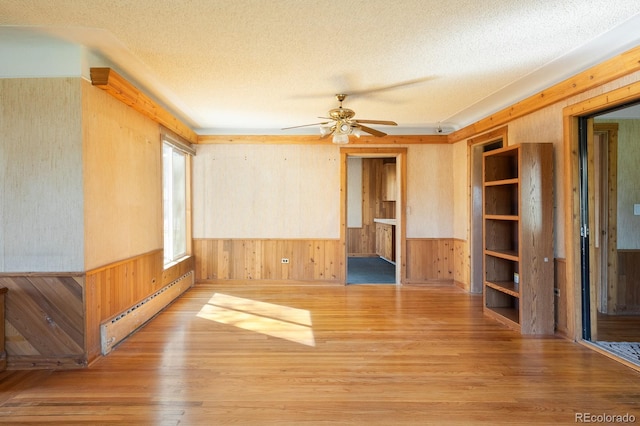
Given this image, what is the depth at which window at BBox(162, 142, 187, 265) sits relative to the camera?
5.07 m

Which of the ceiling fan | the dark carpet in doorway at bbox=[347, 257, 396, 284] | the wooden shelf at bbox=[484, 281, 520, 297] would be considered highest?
the ceiling fan

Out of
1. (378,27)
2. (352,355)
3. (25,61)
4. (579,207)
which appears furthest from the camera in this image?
(579,207)

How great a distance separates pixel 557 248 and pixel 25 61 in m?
5.03

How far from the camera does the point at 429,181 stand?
19.9ft

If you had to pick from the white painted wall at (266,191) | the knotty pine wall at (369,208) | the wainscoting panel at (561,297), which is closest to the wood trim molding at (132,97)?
the white painted wall at (266,191)

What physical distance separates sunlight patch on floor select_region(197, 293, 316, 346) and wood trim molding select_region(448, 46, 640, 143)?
3366 mm

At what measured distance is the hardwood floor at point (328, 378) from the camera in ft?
7.23

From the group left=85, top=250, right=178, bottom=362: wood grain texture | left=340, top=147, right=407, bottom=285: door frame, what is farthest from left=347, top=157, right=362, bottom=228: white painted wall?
left=85, top=250, right=178, bottom=362: wood grain texture

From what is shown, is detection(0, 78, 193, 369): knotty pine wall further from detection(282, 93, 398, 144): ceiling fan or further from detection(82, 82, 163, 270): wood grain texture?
detection(282, 93, 398, 144): ceiling fan

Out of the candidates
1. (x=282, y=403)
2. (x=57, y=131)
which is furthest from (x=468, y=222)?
(x=57, y=131)

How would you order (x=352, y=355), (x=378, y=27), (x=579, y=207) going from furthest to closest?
1. (x=579, y=207)
2. (x=352, y=355)
3. (x=378, y=27)

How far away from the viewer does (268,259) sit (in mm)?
6023

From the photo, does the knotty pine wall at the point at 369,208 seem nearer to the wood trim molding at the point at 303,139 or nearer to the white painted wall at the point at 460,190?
the white painted wall at the point at 460,190

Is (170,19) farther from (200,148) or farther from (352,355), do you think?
(200,148)
